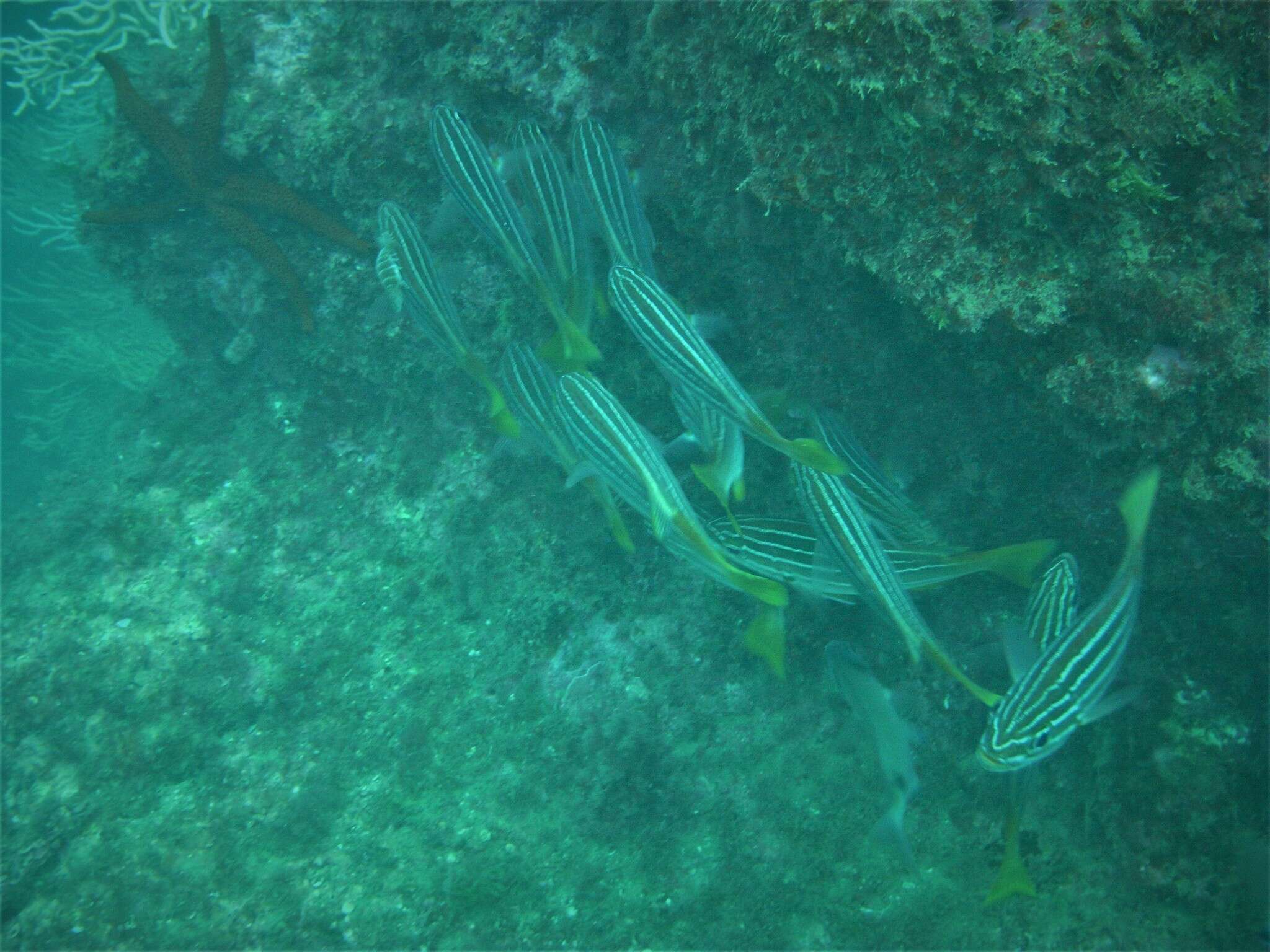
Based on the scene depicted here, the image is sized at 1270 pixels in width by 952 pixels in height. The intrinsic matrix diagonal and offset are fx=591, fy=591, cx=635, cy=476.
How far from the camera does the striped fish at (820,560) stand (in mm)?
2930

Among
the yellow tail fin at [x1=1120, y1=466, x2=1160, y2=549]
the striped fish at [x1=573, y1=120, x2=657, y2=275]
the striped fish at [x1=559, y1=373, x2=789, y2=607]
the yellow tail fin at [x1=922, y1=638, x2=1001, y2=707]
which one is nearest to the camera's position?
the yellow tail fin at [x1=1120, y1=466, x2=1160, y2=549]

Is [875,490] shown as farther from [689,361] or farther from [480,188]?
[480,188]

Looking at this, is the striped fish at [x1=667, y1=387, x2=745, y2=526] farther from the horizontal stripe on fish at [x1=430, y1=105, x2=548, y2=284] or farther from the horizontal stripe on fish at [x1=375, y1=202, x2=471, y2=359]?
the horizontal stripe on fish at [x1=375, y1=202, x2=471, y2=359]

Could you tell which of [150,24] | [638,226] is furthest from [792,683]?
A: [150,24]

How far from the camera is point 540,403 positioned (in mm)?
3461

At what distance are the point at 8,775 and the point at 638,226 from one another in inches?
231

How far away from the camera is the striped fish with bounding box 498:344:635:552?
3414mm

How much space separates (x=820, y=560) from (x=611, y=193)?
7.26 ft

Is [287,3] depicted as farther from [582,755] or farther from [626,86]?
[582,755]

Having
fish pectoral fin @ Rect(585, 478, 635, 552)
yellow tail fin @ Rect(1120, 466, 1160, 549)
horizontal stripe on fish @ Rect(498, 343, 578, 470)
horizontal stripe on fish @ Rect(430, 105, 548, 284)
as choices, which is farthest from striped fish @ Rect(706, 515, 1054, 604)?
horizontal stripe on fish @ Rect(430, 105, 548, 284)

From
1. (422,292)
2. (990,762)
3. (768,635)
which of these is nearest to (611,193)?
(422,292)

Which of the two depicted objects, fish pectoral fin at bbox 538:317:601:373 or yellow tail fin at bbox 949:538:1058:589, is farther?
fish pectoral fin at bbox 538:317:601:373

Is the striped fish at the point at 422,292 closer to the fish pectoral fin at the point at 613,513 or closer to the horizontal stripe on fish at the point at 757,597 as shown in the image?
the fish pectoral fin at the point at 613,513

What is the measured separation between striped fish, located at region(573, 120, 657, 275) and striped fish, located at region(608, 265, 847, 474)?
38 cm
